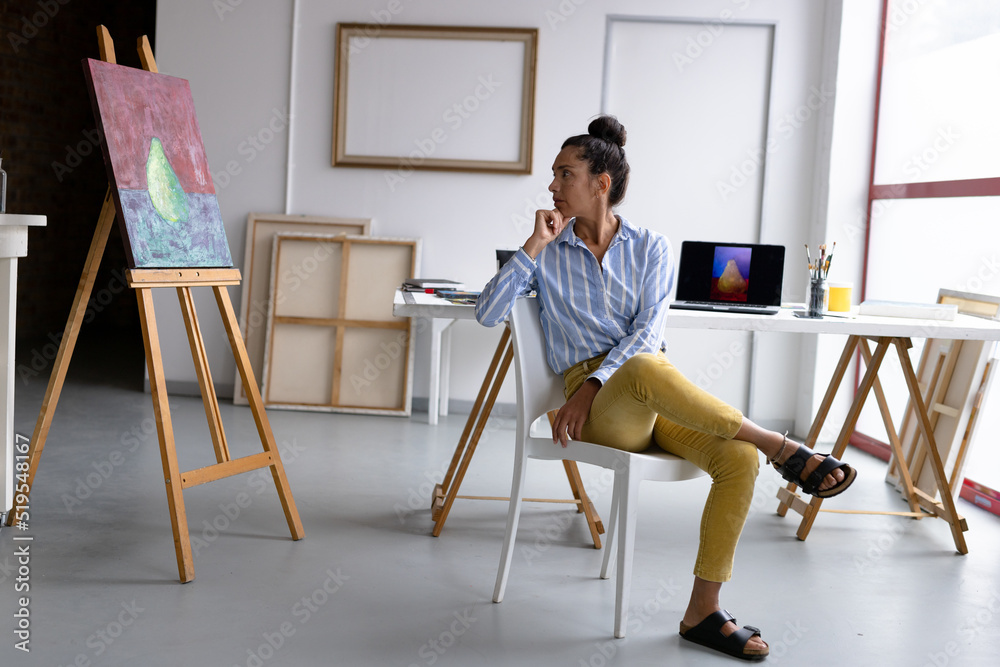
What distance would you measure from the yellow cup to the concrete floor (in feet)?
2.72

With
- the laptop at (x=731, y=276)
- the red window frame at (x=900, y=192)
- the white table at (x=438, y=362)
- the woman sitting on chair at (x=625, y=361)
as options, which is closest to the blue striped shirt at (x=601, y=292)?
the woman sitting on chair at (x=625, y=361)

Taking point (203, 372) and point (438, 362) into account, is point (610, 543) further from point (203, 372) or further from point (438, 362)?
point (438, 362)

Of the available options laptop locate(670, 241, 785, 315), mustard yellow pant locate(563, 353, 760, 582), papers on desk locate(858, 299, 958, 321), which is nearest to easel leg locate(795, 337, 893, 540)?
papers on desk locate(858, 299, 958, 321)

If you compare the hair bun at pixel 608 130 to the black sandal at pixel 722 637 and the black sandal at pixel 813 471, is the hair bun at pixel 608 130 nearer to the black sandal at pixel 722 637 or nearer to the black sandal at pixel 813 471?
the black sandal at pixel 813 471

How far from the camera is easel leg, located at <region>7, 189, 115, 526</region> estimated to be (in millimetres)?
2830

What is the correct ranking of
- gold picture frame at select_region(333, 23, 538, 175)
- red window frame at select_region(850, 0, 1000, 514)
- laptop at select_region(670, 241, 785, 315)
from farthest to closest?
1. gold picture frame at select_region(333, 23, 538, 175)
2. red window frame at select_region(850, 0, 1000, 514)
3. laptop at select_region(670, 241, 785, 315)

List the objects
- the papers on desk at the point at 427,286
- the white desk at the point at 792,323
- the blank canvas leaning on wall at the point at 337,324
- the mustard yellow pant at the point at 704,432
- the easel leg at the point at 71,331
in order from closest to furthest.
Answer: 1. the mustard yellow pant at the point at 704,432
2. the easel leg at the point at 71,331
3. the white desk at the point at 792,323
4. the papers on desk at the point at 427,286
5. the blank canvas leaning on wall at the point at 337,324

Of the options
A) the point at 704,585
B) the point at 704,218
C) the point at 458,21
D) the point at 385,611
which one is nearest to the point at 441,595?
the point at 385,611

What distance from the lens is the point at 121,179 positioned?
2.64m

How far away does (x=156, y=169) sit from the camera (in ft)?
9.12

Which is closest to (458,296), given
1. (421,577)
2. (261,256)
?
(421,577)

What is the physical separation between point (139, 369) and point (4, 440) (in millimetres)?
3434

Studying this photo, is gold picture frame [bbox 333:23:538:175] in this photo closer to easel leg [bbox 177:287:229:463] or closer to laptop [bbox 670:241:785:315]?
laptop [bbox 670:241:785:315]

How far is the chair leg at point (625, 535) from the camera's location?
7.41 ft
